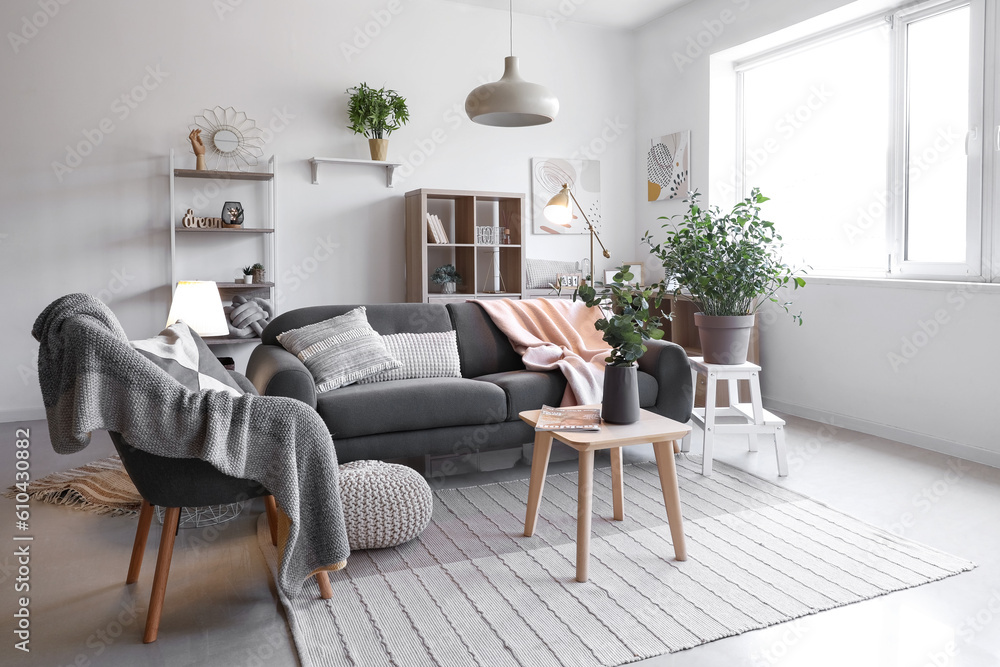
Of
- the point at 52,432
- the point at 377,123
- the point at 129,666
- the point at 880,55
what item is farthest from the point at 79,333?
the point at 880,55

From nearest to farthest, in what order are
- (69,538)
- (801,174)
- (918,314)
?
(69,538), (918,314), (801,174)

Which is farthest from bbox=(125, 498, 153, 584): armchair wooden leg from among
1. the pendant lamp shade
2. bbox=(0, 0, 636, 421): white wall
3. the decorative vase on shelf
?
the decorative vase on shelf

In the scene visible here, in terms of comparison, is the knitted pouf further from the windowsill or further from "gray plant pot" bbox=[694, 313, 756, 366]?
the windowsill

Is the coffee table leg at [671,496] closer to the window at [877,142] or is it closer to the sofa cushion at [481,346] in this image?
the sofa cushion at [481,346]

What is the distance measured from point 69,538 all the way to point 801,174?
4.67m

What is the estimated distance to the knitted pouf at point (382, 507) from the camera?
2.46 meters

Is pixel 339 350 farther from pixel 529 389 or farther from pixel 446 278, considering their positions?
pixel 446 278

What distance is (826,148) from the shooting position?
4.73 meters

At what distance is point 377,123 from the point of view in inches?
200

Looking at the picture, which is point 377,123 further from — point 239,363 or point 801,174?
point 801,174

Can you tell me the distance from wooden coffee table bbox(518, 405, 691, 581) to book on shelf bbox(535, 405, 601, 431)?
2cm

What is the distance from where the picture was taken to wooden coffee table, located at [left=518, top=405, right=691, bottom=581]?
7.52 ft

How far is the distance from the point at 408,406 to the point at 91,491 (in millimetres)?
1397

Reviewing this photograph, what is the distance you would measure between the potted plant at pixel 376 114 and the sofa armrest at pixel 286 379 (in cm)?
243
